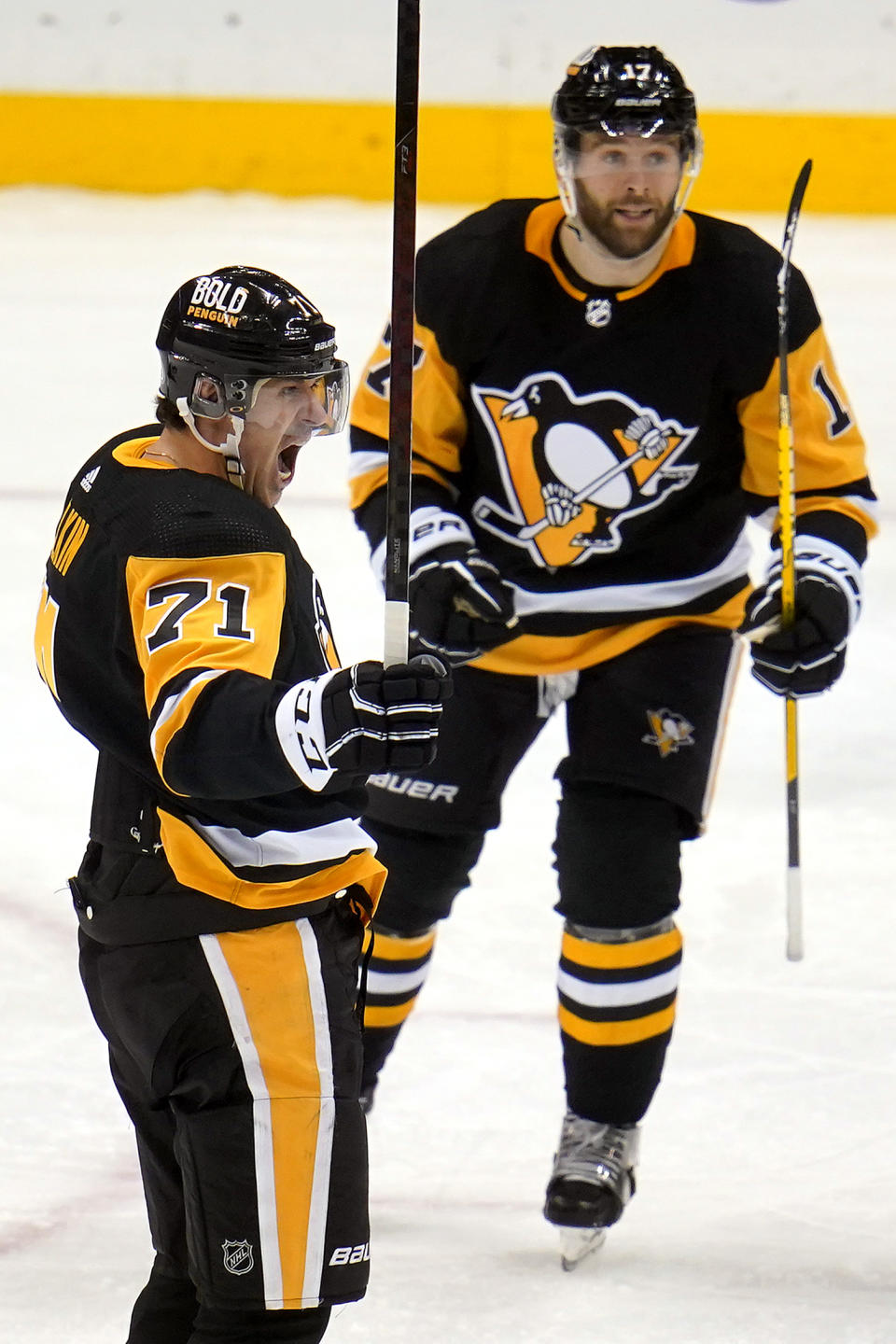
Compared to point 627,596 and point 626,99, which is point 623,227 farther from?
point 627,596

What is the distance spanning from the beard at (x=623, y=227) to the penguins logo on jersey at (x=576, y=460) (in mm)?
158

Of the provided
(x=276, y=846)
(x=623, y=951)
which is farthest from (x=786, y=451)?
(x=276, y=846)

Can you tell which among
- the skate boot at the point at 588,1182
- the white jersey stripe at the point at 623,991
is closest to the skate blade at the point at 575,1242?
the skate boot at the point at 588,1182

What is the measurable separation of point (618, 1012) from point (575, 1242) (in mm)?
254

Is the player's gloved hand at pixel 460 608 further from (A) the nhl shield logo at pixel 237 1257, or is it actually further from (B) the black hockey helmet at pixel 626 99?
(A) the nhl shield logo at pixel 237 1257

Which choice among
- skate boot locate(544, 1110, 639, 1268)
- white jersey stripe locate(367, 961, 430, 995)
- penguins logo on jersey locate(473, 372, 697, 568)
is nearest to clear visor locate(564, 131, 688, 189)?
penguins logo on jersey locate(473, 372, 697, 568)

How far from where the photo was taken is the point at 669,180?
7.00 feet

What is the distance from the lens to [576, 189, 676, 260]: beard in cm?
214

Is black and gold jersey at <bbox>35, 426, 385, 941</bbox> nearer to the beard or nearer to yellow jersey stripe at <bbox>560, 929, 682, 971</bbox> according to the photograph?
yellow jersey stripe at <bbox>560, 929, 682, 971</bbox>

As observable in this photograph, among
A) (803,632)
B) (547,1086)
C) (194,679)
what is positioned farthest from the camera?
(547,1086)

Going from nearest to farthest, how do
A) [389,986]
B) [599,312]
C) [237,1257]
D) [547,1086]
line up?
1. [237,1257]
2. [599,312]
3. [389,986]
4. [547,1086]

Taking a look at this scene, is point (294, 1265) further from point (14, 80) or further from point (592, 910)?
point (14, 80)

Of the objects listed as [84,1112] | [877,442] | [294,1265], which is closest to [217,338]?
[294,1265]

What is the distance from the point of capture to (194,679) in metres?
1.34
